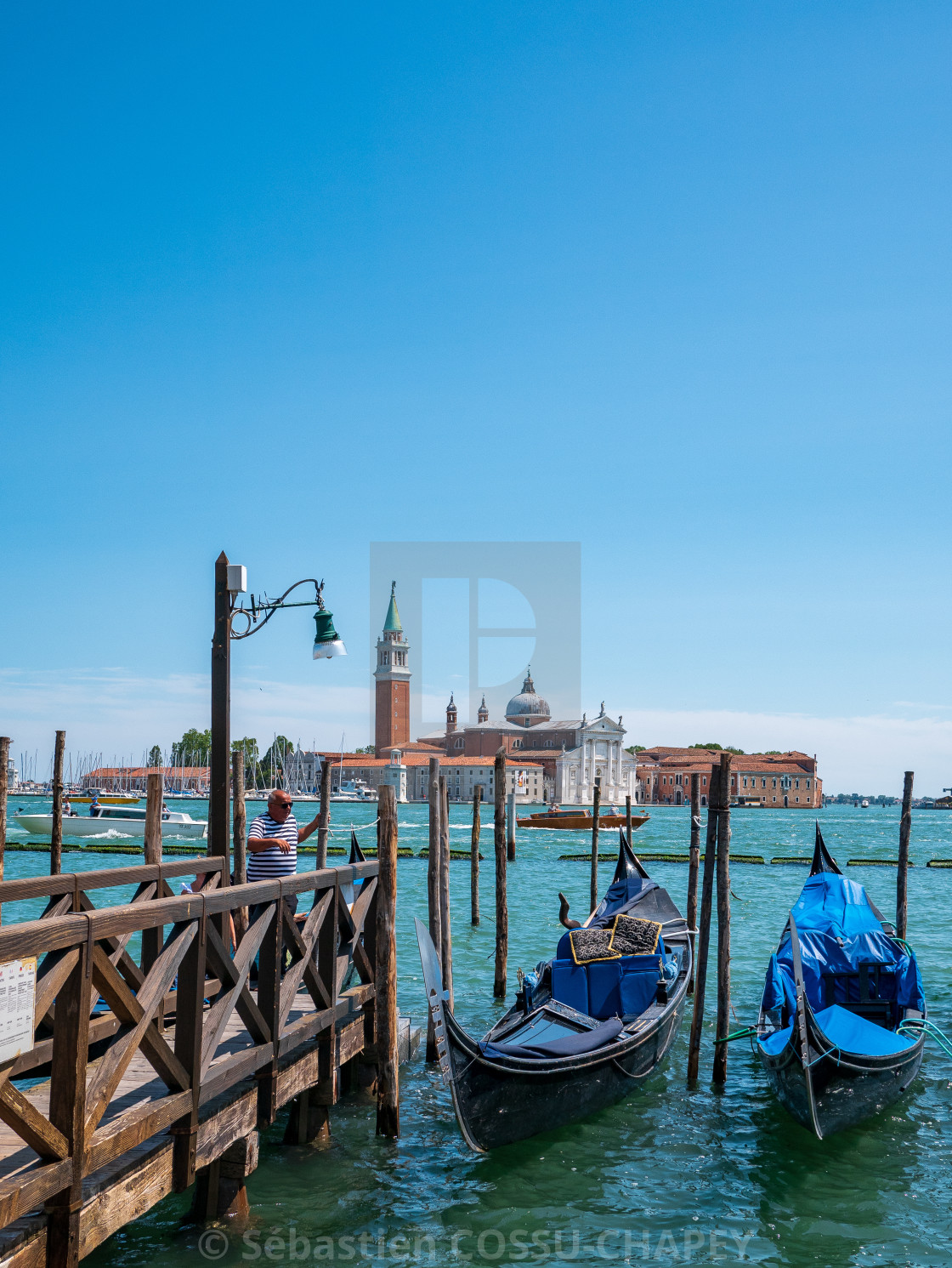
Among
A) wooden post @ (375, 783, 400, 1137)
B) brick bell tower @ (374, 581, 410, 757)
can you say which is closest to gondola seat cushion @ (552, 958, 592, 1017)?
wooden post @ (375, 783, 400, 1137)

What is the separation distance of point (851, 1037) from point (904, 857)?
213 inches

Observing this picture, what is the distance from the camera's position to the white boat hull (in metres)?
34.7

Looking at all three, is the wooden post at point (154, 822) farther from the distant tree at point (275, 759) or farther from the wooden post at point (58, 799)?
→ the distant tree at point (275, 759)

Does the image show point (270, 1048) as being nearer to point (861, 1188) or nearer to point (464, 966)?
point (861, 1188)

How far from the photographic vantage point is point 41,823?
1361 inches

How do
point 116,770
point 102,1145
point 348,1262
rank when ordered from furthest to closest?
point 116,770, point 348,1262, point 102,1145

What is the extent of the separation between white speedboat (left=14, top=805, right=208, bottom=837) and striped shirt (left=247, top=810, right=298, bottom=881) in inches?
1142

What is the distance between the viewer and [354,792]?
85.4m

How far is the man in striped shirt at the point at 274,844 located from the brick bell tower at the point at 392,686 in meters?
85.0

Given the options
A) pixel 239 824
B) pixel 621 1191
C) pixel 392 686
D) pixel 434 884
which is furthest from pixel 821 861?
pixel 392 686

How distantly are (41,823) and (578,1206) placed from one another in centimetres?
3291

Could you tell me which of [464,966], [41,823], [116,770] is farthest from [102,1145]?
[116,770]

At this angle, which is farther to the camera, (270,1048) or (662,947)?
(662,947)

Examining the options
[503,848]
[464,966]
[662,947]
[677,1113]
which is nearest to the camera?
[677,1113]
